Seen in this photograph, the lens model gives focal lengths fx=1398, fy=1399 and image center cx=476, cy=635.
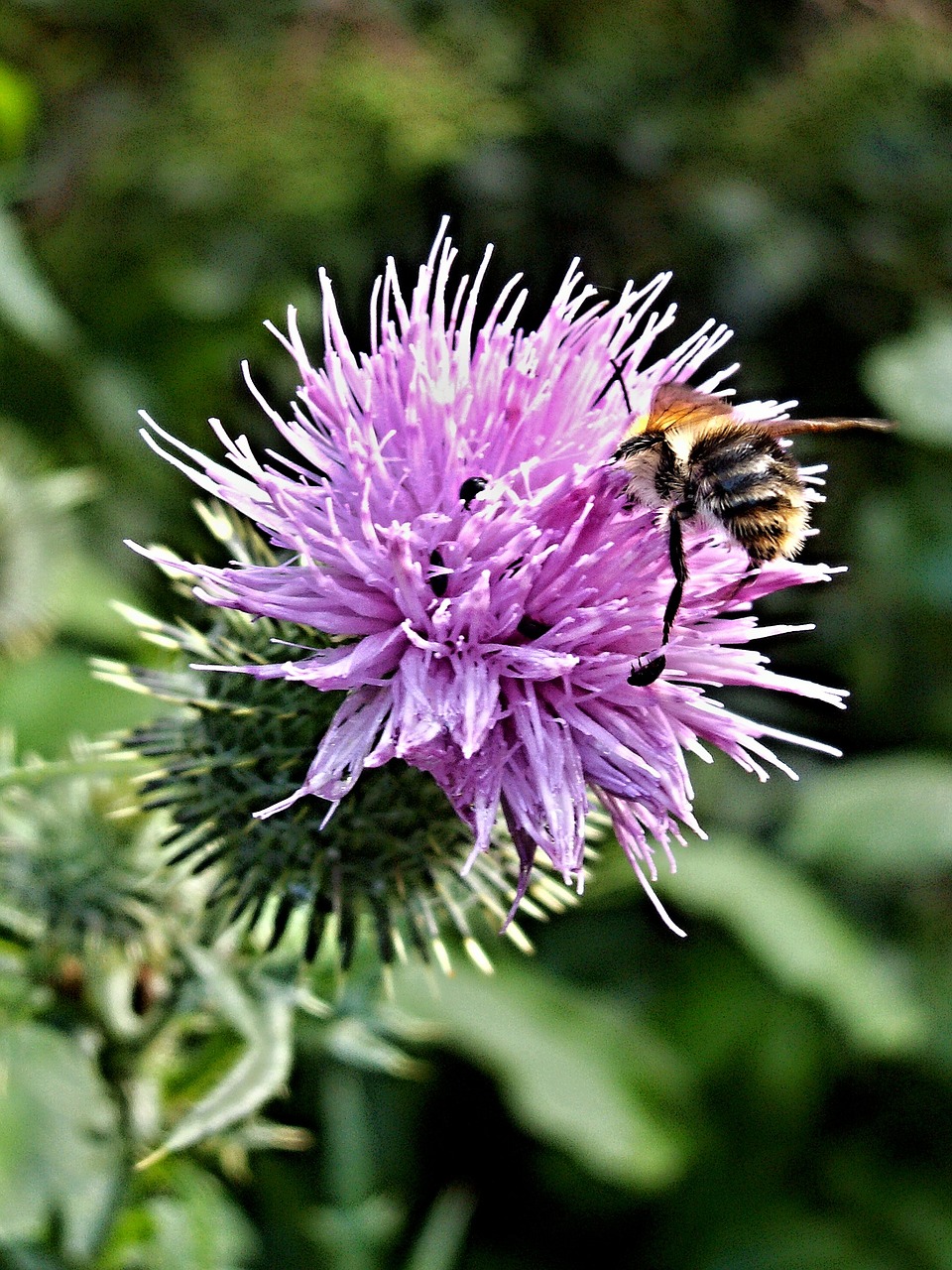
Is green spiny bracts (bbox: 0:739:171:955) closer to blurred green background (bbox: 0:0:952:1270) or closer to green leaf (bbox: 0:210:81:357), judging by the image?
blurred green background (bbox: 0:0:952:1270)

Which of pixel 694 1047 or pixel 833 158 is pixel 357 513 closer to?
pixel 694 1047

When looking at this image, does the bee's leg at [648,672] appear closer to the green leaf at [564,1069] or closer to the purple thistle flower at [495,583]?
the purple thistle flower at [495,583]

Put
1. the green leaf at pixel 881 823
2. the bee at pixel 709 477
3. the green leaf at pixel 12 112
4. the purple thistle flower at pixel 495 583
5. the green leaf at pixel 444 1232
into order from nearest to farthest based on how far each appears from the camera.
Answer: the purple thistle flower at pixel 495 583 → the bee at pixel 709 477 → the green leaf at pixel 444 1232 → the green leaf at pixel 881 823 → the green leaf at pixel 12 112

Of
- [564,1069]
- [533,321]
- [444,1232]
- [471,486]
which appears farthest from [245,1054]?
[564,1069]

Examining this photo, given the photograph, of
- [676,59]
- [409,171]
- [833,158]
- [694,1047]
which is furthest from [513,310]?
[676,59]

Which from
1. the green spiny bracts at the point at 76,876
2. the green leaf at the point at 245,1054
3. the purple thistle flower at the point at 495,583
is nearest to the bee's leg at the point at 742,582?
the purple thistle flower at the point at 495,583

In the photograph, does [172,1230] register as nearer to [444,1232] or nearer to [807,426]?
[444,1232]
